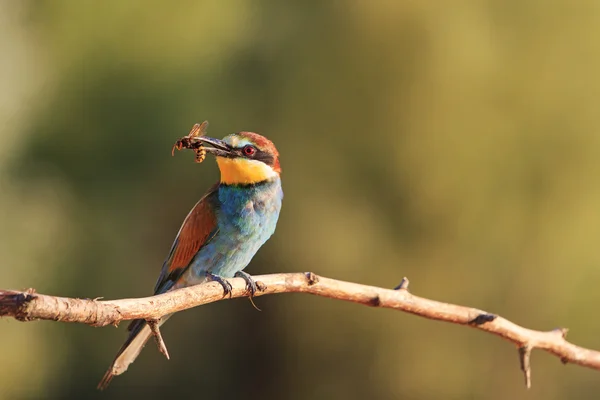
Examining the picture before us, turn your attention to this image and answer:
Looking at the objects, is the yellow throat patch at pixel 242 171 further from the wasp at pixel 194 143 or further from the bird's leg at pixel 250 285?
the bird's leg at pixel 250 285

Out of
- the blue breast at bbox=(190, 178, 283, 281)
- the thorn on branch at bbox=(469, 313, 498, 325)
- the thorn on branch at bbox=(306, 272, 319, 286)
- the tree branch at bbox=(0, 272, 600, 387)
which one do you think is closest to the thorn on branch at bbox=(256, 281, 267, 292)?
the tree branch at bbox=(0, 272, 600, 387)

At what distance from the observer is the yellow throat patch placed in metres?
3.30

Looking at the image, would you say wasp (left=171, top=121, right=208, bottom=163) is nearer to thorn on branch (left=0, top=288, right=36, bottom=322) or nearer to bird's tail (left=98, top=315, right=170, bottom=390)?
bird's tail (left=98, top=315, right=170, bottom=390)

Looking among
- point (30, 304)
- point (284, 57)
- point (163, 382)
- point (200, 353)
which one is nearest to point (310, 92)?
point (284, 57)

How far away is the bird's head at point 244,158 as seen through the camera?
10.8 ft

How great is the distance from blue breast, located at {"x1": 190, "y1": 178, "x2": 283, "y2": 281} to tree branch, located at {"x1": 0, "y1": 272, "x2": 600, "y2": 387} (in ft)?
0.99

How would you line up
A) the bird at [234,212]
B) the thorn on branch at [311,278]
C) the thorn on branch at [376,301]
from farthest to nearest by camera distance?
the bird at [234,212], the thorn on branch at [376,301], the thorn on branch at [311,278]

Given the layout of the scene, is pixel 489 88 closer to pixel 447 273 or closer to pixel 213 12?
pixel 447 273

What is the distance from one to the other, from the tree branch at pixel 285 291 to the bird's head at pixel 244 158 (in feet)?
1.58

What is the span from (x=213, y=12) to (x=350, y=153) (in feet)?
14.9

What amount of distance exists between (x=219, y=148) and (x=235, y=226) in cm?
33

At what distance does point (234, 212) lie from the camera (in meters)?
3.36

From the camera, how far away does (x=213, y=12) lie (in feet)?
37.6

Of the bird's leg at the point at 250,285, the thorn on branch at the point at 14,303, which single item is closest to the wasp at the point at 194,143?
the bird's leg at the point at 250,285
